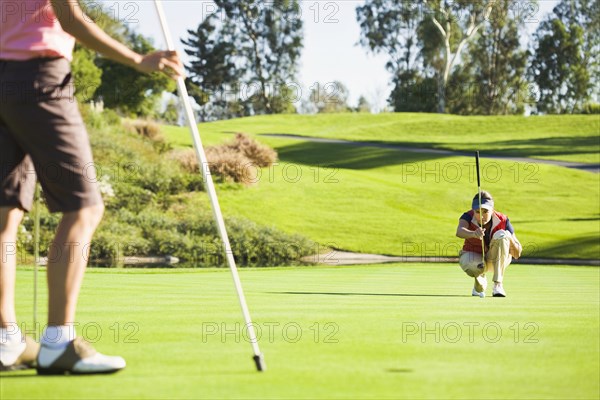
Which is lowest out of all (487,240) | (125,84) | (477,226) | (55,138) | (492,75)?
(487,240)

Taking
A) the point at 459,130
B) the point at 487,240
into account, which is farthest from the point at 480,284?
the point at 459,130

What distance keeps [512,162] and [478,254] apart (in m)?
31.9

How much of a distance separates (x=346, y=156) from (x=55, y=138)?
138 ft

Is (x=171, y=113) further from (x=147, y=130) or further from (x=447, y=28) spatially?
(x=147, y=130)

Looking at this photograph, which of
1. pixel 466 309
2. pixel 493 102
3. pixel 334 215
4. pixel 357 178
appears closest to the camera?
pixel 466 309

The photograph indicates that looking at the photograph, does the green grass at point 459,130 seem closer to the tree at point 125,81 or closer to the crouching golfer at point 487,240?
the tree at point 125,81

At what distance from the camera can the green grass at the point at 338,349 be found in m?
3.68

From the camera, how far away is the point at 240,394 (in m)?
3.54

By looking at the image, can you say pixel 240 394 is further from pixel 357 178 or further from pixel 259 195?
pixel 357 178

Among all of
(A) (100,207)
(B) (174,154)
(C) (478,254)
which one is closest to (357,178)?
(B) (174,154)

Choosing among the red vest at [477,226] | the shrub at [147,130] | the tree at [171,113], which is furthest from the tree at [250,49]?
the red vest at [477,226]

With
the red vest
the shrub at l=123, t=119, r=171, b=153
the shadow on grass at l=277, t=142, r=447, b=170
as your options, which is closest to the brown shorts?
the red vest

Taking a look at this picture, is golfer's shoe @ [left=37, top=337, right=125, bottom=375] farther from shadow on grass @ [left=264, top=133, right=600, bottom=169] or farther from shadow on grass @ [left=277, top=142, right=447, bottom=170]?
shadow on grass @ [left=264, top=133, right=600, bottom=169]

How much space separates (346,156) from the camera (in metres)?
46.0
